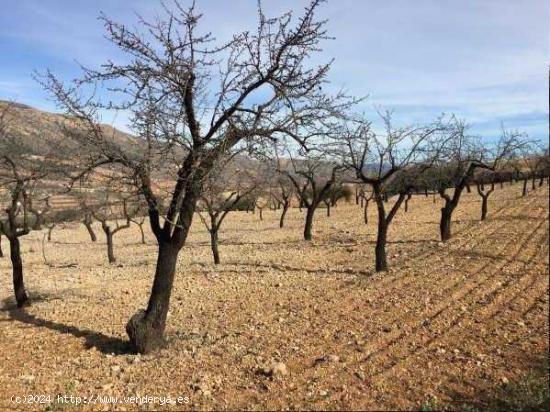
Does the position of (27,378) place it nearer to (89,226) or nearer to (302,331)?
(302,331)

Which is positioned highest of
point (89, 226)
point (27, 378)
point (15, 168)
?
point (15, 168)

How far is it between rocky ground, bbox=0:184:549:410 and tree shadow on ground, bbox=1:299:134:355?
49 millimetres

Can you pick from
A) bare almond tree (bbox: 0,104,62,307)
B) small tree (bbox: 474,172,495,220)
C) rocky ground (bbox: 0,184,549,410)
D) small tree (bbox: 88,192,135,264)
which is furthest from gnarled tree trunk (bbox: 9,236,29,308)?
small tree (bbox: 474,172,495,220)

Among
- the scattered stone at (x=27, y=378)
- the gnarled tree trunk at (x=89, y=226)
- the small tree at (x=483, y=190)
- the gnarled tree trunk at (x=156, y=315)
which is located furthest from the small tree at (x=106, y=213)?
the small tree at (x=483, y=190)

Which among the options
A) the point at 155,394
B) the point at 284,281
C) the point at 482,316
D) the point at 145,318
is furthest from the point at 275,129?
the point at 284,281

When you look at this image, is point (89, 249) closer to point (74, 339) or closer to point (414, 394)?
point (74, 339)

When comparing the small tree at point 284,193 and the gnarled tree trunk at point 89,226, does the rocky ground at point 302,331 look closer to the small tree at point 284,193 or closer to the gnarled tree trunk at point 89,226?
the gnarled tree trunk at point 89,226

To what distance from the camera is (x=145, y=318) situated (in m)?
→ 7.45

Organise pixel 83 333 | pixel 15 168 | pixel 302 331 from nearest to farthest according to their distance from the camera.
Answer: pixel 302 331 → pixel 83 333 → pixel 15 168

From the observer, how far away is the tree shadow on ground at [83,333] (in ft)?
25.5

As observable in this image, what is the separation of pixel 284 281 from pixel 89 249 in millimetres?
15021

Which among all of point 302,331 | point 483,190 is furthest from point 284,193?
point 302,331

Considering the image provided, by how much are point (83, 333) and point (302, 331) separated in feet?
11.6

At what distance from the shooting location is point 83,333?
862 centimetres
